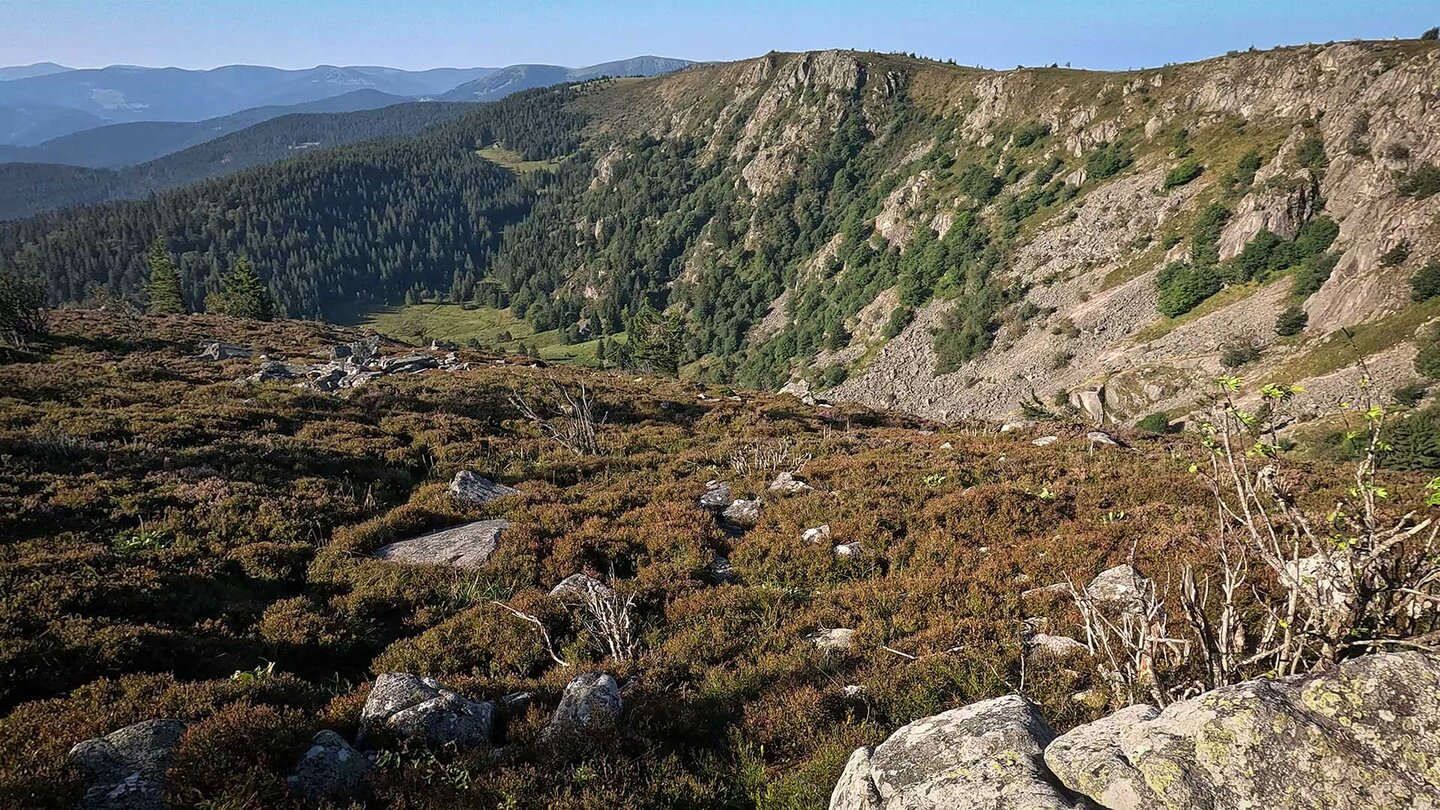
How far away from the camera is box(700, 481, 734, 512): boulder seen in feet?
47.0

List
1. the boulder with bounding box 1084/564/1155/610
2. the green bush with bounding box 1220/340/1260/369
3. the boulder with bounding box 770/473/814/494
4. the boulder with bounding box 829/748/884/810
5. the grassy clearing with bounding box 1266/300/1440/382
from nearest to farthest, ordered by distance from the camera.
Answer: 1. the boulder with bounding box 829/748/884/810
2. the boulder with bounding box 1084/564/1155/610
3. the boulder with bounding box 770/473/814/494
4. the grassy clearing with bounding box 1266/300/1440/382
5. the green bush with bounding box 1220/340/1260/369

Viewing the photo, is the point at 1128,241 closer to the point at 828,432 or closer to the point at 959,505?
the point at 828,432

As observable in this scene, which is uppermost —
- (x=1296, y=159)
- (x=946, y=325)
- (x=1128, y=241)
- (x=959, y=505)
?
(x=1296, y=159)

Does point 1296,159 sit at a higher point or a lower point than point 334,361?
higher

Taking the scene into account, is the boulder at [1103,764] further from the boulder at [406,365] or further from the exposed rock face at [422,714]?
the boulder at [406,365]

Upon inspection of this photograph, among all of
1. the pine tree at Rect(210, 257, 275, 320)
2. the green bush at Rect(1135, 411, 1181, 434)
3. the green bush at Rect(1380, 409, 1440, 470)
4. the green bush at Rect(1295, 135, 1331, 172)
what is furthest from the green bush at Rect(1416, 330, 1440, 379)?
the pine tree at Rect(210, 257, 275, 320)

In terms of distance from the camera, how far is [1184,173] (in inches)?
2968

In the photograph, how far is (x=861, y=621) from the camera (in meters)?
9.02

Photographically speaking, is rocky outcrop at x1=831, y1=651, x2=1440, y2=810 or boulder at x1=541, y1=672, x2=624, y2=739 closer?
rocky outcrop at x1=831, y1=651, x2=1440, y2=810

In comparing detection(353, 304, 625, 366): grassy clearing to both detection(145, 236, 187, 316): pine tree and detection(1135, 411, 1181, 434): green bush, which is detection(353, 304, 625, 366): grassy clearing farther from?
detection(1135, 411, 1181, 434): green bush

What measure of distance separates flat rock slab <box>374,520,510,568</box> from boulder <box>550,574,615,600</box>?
6.06ft

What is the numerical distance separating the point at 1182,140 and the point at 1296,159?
2000cm

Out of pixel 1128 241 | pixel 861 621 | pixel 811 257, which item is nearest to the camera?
pixel 861 621

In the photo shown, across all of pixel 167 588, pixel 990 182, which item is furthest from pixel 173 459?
pixel 990 182
